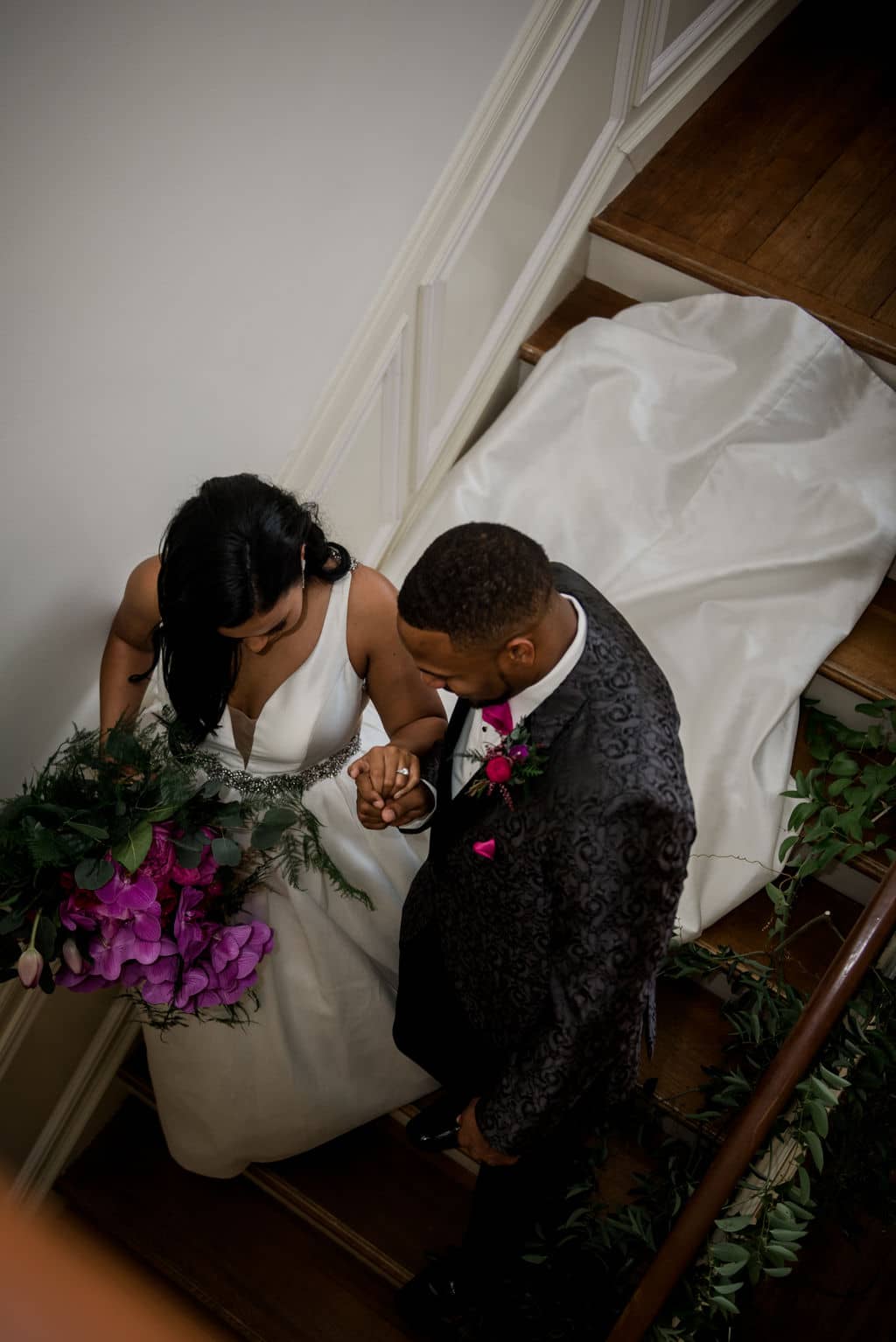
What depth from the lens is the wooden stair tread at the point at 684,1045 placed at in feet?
8.30

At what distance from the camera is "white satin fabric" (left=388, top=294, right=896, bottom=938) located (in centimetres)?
277

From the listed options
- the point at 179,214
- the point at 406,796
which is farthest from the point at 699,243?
the point at 406,796

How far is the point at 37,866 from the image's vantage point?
1688 millimetres

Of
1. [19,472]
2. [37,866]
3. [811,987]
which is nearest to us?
[37,866]

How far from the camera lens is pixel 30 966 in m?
1.67

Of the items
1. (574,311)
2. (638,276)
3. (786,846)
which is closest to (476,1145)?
(786,846)

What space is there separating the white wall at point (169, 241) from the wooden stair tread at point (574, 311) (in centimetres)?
88

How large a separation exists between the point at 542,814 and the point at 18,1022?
1493mm

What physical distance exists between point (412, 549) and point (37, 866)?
1.62m

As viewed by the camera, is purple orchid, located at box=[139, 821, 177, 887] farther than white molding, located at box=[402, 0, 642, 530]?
No

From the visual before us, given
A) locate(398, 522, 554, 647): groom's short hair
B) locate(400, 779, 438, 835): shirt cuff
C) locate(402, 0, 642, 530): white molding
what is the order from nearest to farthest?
locate(398, 522, 554, 647): groom's short hair < locate(400, 779, 438, 835): shirt cuff < locate(402, 0, 642, 530): white molding

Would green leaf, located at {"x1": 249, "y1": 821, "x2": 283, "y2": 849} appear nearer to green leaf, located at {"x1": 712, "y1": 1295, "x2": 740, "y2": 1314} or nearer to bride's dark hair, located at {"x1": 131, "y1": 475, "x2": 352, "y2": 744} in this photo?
bride's dark hair, located at {"x1": 131, "y1": 475, "x2": 352, "y2": 744}

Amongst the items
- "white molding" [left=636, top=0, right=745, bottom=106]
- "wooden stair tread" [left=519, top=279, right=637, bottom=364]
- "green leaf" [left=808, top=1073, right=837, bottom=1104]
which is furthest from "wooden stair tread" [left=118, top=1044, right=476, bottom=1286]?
"white molding" [left=636, top=0, right=745, bottom=106]

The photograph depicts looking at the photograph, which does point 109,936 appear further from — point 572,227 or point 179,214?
point 572,227
